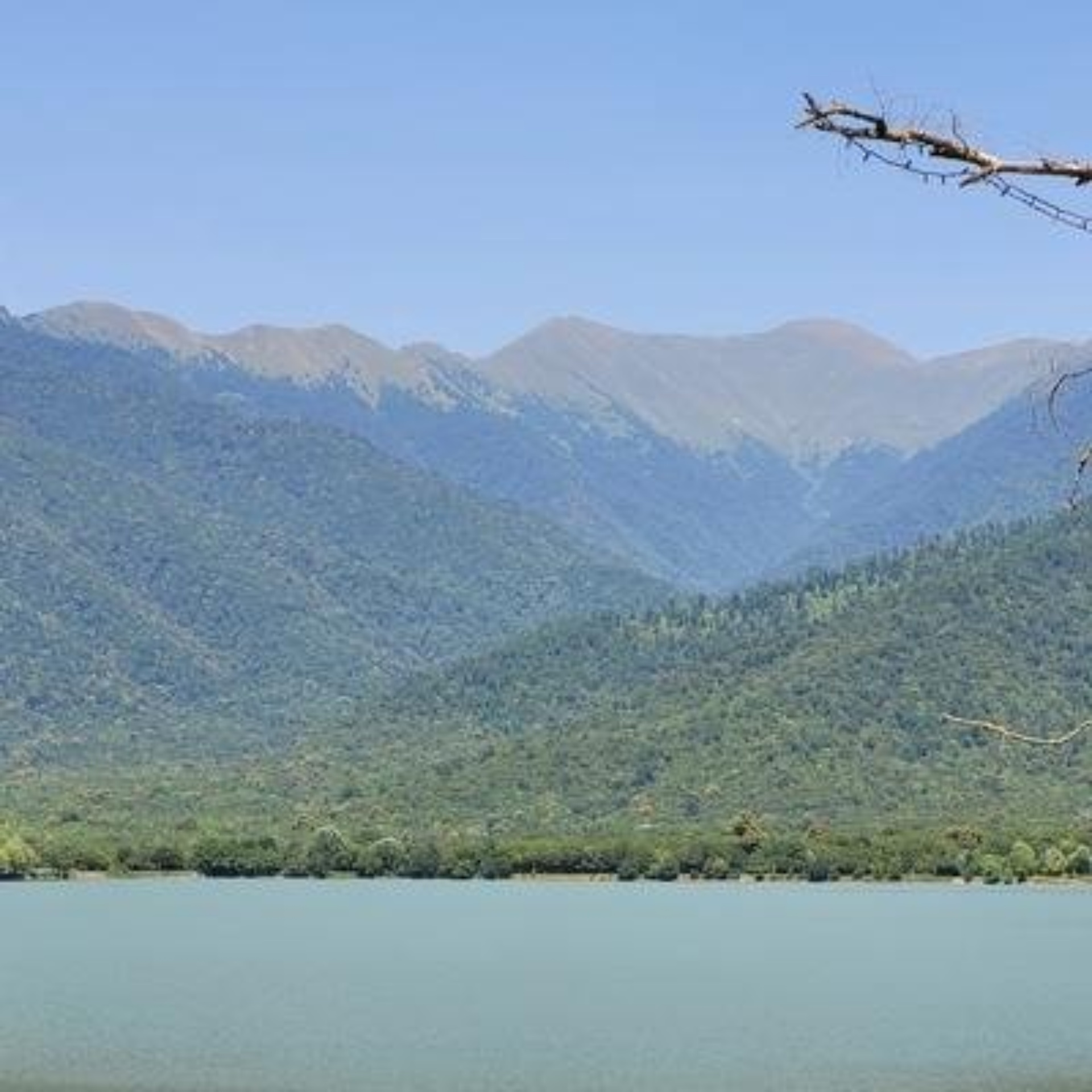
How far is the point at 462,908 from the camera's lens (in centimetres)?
19700

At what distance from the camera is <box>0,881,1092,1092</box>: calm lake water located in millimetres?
83812

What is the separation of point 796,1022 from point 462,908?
94.0 metres

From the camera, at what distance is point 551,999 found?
118m

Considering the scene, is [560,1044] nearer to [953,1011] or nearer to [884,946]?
[953,1011]

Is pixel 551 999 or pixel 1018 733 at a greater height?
pixel 1018 733

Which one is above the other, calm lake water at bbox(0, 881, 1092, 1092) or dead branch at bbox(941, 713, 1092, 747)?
dead branch at bbox(941, 713, 1092, 747)

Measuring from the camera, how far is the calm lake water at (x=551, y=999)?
275ft

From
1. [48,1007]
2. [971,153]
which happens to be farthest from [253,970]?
[971,153]

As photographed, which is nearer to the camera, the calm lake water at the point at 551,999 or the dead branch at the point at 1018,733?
the dead branch at the point at 1018,733

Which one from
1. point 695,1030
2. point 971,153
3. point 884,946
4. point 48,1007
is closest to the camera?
point 971,153

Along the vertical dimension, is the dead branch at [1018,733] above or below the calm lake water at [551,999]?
above

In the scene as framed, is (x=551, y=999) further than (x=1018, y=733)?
Yes

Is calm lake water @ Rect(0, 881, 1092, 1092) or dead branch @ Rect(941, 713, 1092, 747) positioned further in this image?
calm lake water @ Rect(0, 881, 1092, 1092)

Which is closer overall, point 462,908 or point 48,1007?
point 48,1007
